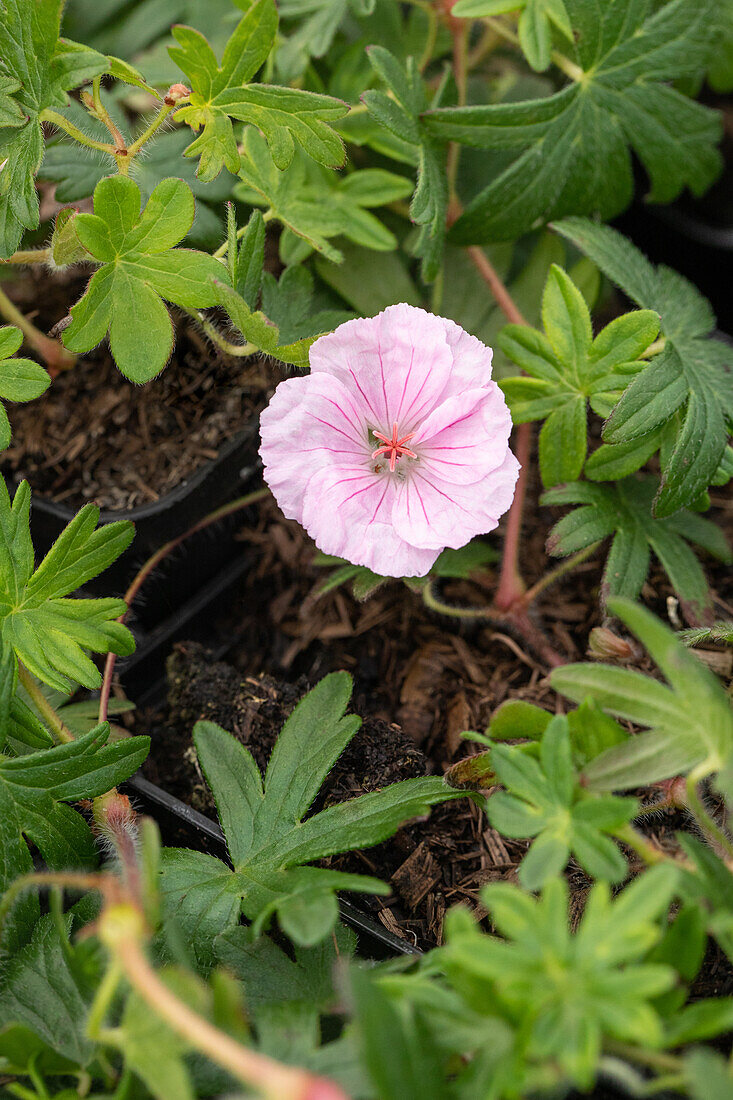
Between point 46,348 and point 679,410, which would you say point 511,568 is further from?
point 46,348

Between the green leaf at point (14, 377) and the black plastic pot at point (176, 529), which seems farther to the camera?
the black plastic pot at point (176, 529)

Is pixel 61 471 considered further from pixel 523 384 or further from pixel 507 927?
pixel 507 927

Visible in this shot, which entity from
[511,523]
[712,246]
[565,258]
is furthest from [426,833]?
[712,246]

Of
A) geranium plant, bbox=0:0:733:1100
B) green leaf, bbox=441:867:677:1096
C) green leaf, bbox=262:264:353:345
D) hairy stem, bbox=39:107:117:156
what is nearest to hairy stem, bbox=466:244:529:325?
geranium plant, bbox=0:0:733:1100

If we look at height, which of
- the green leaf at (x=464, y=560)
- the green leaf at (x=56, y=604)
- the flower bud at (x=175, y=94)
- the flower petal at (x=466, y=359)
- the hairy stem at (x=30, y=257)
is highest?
the flower bud at (x=175, y=94)

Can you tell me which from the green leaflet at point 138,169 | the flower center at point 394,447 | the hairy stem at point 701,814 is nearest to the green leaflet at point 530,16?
the green leaflet at point 138,169

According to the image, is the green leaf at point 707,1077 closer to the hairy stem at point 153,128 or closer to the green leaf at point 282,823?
the green leaf at point 282,823
